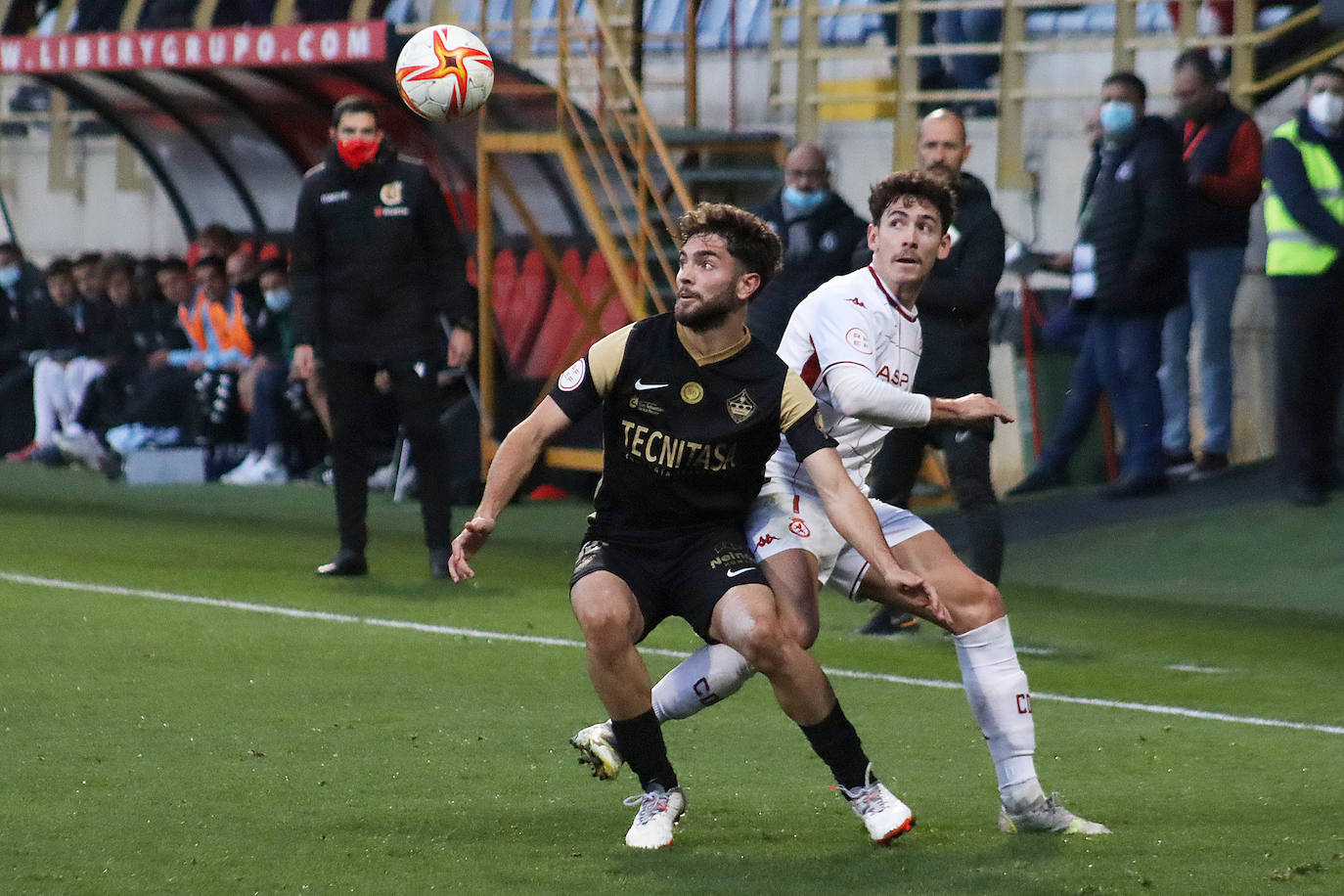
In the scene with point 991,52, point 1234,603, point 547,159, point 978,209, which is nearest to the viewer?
point 978,209

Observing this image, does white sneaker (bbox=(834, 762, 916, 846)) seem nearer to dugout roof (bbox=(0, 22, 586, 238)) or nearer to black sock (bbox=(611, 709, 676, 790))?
black sock (bbox=(611, 709, 676, 790))

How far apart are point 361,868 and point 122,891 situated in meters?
0.54

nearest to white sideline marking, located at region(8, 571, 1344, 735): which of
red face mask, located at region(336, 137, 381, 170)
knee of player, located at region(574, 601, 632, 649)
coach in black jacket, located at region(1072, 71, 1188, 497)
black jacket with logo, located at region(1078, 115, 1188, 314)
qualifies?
red face mask, located at region(336, 137, 381, 170)

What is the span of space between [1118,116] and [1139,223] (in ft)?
1.93

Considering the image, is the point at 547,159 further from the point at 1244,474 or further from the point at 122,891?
the point at 122,891

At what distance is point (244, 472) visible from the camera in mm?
15211

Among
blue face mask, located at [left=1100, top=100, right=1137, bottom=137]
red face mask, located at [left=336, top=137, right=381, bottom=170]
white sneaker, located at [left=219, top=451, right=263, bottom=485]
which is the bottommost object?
white sneaker, located at [left=219, top=451, right=263, bottom=485]

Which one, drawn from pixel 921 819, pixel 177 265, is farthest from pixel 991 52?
pixel 921 819

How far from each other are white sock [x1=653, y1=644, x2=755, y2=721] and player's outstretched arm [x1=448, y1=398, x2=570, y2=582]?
682 millimetres

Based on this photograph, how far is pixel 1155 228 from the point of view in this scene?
38.5 ft

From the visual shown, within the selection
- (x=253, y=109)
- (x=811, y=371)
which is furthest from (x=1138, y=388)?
(x=253, y=109)

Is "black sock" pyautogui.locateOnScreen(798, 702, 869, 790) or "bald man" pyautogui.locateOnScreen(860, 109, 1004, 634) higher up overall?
"bald man" pyautogui.locateOnScreen(860, 109, 1004, 634)

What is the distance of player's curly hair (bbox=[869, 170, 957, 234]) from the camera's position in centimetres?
591

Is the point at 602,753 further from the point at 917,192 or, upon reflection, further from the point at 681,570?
the point at 917,192
